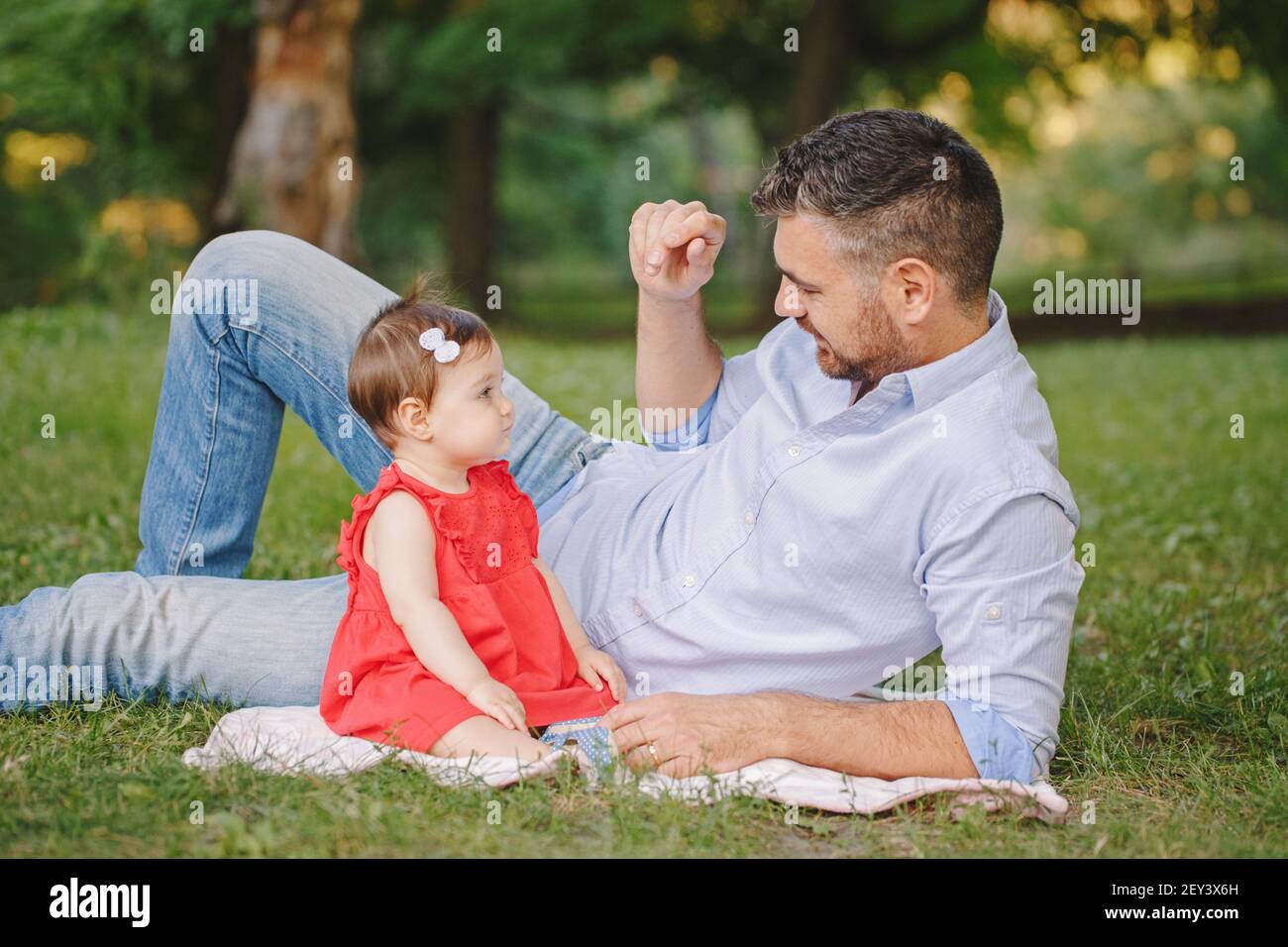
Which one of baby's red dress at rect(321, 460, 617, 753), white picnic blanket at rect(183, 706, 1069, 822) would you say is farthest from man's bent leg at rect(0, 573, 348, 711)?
white picnic blanket at rect(183, 706, 1069, 822)

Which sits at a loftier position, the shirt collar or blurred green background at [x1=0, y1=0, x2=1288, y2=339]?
blurred green background at [x1=0, y1=0, x2=1288, y2=339]

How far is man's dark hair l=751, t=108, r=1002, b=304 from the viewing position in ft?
8.73

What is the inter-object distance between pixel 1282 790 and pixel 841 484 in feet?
3.82

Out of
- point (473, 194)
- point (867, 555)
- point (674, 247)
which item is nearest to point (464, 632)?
point (867, 555)

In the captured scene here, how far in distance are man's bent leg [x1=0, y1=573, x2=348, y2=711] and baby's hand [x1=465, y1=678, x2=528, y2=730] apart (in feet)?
1.76

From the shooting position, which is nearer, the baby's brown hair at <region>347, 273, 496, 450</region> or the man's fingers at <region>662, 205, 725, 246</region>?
the baby's brown hair at <region>347, 273, 496, 450</region>

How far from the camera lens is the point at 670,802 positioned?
2457 millimetres

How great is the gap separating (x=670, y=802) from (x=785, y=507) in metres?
0.65

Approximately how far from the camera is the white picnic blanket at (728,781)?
2.52m

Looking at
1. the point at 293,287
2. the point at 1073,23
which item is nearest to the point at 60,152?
the point at 1073,23

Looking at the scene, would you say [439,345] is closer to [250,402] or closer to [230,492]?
[250,402]

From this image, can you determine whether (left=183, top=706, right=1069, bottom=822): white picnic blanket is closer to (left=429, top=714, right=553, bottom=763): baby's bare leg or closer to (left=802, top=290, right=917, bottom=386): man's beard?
(left=429, top=714, right=553, bottom=763): baby's bare leg

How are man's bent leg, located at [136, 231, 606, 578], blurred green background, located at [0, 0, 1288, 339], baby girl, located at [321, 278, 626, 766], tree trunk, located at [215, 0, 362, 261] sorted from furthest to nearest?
blurred green background, located at [0, 0, 1288, 339] → tree trunk, located at [215, 0, 362, 261] → man's bent leg, located at [136, 231, 606, 578] → baby girl, located at [321, 278, 626, 766]

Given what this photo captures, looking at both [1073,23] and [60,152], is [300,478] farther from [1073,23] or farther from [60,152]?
[60,152]
